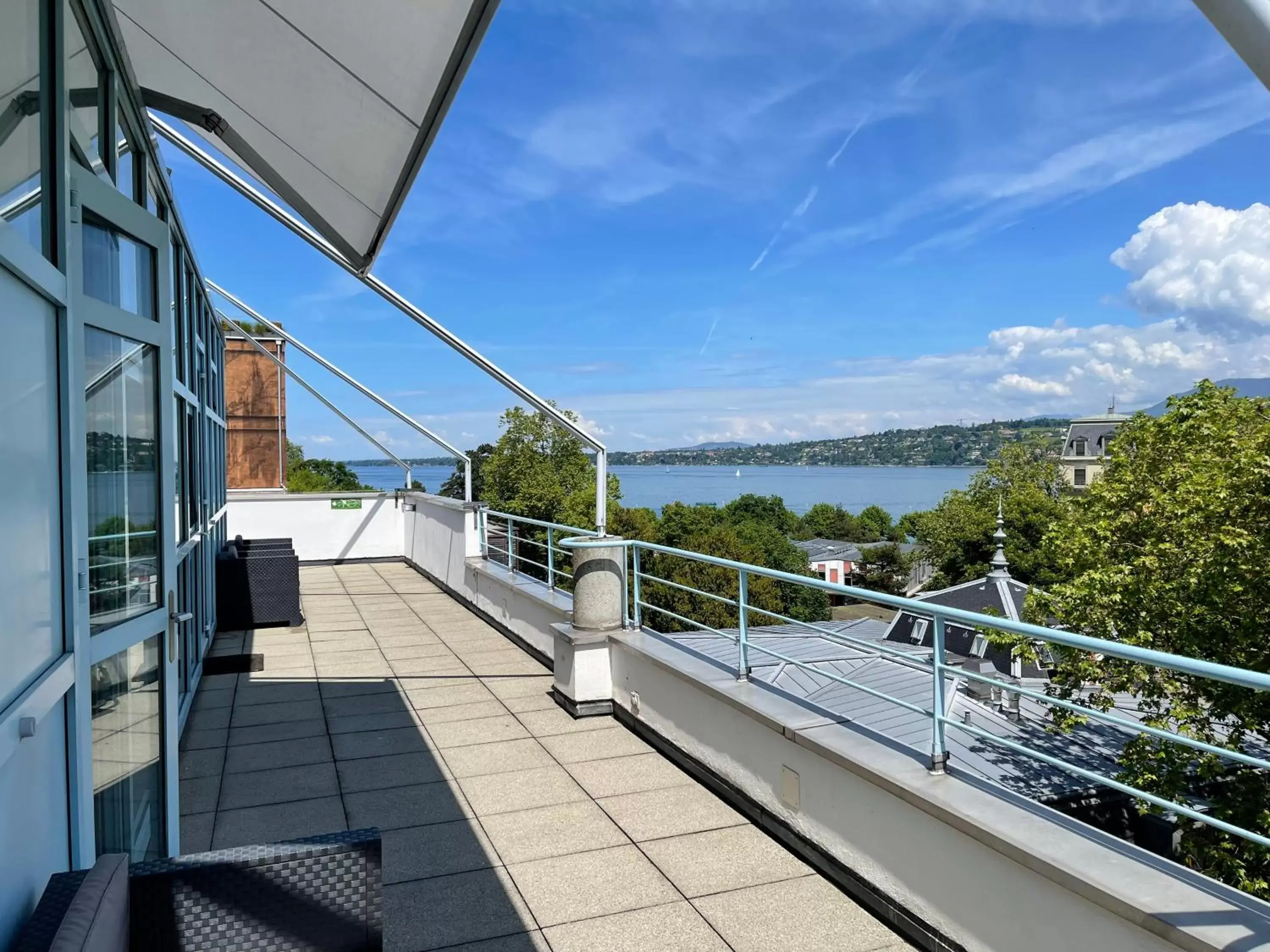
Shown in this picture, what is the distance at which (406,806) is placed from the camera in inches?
155

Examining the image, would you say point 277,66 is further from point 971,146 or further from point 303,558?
point 971,146

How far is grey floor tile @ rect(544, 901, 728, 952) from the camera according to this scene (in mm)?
2725

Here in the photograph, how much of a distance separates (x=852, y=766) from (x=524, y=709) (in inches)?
114

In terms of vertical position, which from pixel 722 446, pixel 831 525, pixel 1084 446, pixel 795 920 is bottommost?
pixel 831 525

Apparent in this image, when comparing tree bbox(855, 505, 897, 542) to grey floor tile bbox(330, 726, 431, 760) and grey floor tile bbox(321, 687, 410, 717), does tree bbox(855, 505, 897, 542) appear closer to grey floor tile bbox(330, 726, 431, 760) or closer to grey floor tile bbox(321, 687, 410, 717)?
grey floor tile bbox(321, 687, 410, 717)

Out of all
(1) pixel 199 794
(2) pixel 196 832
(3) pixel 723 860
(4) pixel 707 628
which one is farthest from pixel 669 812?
(1) pixel 199 794

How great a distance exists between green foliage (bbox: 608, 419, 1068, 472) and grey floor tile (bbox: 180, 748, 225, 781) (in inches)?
2164

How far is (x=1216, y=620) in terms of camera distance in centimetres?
1097

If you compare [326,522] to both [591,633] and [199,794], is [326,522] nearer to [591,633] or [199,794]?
[591,633]

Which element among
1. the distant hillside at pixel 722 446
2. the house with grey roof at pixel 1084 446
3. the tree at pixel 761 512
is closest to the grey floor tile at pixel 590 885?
the tree at pixel 761 512

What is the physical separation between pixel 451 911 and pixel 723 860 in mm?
1041

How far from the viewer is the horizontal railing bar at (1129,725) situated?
1.87 metres

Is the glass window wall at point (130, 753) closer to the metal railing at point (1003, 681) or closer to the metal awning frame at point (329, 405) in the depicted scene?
the metal railing at point (1003, 681)

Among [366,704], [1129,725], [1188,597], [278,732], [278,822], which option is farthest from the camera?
[1188,597]
